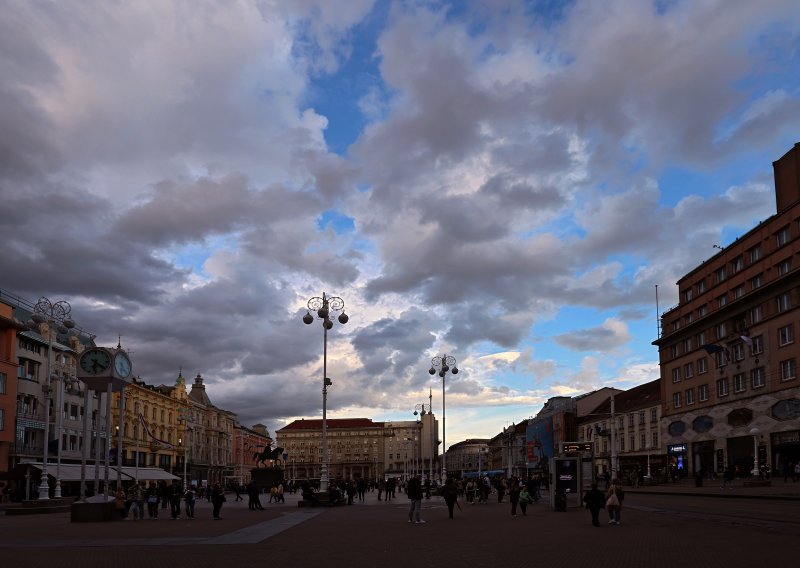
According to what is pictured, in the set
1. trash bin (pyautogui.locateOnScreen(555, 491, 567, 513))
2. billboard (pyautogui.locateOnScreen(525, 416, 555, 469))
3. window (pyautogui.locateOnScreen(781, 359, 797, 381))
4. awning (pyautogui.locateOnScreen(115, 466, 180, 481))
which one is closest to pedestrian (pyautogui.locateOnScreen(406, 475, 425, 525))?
trash bin (pyautogui.locateOnScreen(555, 491, 567, 513))

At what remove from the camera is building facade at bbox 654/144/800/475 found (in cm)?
5766

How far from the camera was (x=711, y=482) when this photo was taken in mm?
62500

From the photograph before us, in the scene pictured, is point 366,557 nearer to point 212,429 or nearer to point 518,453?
point 212,429

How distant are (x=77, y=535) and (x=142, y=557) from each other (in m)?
7.79

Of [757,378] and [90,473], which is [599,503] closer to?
[757,378]

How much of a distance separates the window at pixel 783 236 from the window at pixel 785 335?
6.35m

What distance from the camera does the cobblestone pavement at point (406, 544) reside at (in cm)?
1526

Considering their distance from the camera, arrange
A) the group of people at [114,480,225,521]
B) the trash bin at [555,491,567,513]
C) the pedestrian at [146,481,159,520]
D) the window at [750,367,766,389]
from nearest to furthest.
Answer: the group of people at [114,480,225,521], the pedestrian at [146,481,159,520], the trash bin at [555,491,567,513], the window at [750,367,766,389]

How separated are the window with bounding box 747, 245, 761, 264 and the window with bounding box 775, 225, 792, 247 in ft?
9.98

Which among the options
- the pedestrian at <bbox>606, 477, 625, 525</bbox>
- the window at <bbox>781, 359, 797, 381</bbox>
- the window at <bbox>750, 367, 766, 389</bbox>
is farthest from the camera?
the window at <bbox>750, 367, 766, 389</bbox>

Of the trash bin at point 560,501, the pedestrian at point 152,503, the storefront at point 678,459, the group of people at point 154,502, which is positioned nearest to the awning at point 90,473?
the pedestrian at point 152,503

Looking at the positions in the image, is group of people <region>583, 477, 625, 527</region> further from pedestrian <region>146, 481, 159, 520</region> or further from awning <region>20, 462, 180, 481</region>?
awning <region>20, 462, 180, 481</region>

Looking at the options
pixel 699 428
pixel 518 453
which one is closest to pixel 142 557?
pixel 699 428

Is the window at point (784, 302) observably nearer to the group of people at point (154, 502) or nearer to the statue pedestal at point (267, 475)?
the statue pedestal at point (267, 475)
